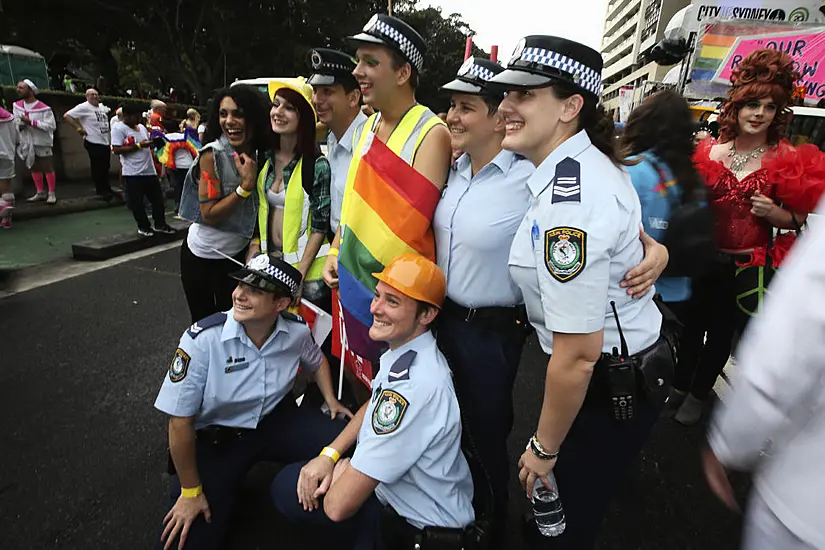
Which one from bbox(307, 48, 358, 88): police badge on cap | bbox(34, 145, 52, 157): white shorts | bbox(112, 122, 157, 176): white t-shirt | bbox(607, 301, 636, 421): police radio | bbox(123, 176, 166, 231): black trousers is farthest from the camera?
bbox(34, 145, 52, 157): white shorts

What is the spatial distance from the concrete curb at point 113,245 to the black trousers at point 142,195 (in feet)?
0.76

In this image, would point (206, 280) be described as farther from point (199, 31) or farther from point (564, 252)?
point (199, 31)

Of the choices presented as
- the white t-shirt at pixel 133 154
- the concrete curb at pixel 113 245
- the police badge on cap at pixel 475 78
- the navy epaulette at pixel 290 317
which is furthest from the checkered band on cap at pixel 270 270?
the white t-shirt at pixel 133 154

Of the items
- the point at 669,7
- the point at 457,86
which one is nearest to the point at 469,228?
the point at 457,86

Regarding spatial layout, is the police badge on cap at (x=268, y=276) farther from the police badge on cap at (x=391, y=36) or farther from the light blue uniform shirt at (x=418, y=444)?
the police badge on cap at (x=391, y=36)

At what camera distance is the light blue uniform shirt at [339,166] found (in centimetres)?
248

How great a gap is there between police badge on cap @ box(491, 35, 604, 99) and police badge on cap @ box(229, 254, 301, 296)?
1.16 metres

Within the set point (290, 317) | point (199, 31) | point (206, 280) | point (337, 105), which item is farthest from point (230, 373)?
point (199, 31)

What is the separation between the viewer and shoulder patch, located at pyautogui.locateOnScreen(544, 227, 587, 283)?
1.21 metres

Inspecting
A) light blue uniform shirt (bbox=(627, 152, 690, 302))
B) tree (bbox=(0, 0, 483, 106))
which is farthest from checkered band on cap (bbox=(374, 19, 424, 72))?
tree (bbox=(0, 0, 483, 106))

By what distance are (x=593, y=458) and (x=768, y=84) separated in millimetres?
2178

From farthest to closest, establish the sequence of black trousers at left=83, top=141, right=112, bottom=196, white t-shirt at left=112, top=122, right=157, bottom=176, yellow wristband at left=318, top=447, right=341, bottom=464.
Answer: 1. black trousers at left=83, top=141, right=112, bottom=196
2. white t-shirt at left=112, top=122, right=157, bottom=176
3. yellow wristband at left=318, top=447, right=341, bottom=464

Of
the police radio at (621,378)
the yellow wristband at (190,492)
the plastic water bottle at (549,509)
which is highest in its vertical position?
the police radio at (621,378)

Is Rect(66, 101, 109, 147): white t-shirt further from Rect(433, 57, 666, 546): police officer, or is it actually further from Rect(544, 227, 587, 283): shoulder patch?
Rect(544, 227, 587, 283): shoulder patch
